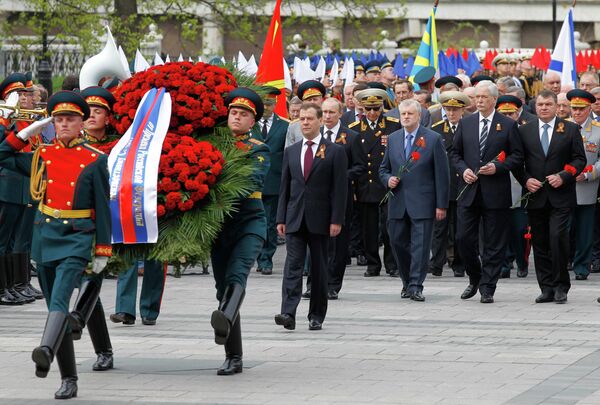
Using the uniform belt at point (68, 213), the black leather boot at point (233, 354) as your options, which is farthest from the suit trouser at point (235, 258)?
the uniform belt at point (68, 213)

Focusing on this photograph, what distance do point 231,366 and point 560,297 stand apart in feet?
16.0

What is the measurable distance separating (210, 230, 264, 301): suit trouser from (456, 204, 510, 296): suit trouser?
14.3 ft

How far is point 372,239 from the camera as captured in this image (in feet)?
57.2

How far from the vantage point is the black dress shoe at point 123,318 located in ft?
43.4

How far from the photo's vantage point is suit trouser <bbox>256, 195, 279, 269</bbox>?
17594mm

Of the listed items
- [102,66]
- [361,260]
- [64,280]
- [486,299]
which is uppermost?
[102,66]

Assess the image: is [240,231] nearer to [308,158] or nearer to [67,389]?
[67,389]

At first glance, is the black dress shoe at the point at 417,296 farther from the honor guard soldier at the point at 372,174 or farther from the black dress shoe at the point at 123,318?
the black dress shoe at the point at 123,318

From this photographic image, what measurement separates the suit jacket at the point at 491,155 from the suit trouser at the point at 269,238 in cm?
295

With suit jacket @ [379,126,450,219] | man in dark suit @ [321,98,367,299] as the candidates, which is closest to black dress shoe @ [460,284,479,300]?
suit jacket @ [379,126,450,219]

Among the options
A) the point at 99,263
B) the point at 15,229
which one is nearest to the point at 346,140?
the point at 15,229

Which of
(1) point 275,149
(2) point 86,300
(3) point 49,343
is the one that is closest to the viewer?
(3) point 49,343

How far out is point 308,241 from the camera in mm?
13203

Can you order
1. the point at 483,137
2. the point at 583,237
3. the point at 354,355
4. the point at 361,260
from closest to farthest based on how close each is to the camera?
the point at 354,355
the point at 483,137
the point at 583,237
the point at 361,260
